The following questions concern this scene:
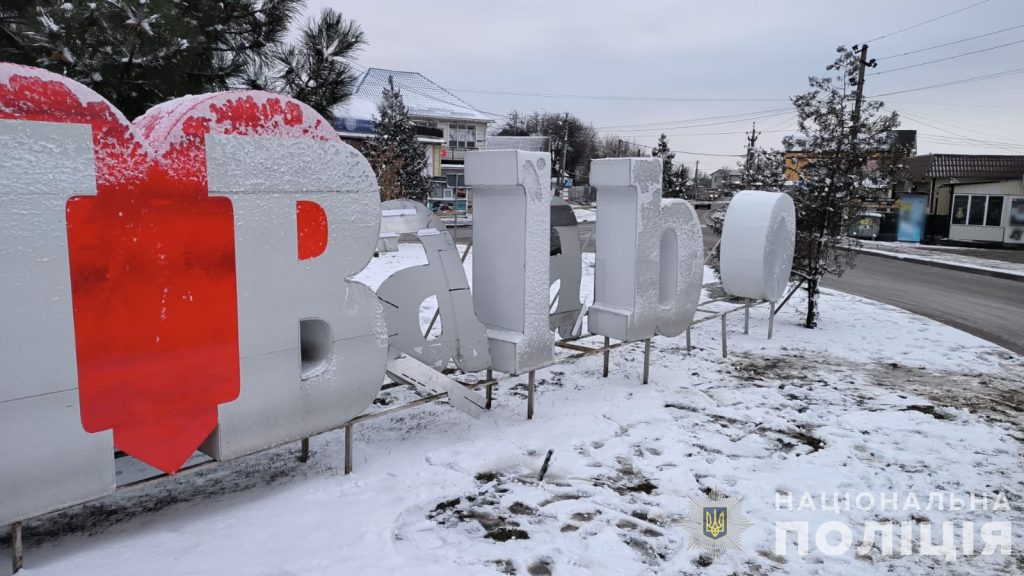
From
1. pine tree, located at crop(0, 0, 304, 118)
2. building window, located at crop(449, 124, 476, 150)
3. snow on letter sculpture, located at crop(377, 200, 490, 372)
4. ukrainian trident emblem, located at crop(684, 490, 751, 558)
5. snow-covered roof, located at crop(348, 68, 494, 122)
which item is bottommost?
ukrainian trident emblem, located at crop(684, 490, 751, 558)

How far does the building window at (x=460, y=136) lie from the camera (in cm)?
4691

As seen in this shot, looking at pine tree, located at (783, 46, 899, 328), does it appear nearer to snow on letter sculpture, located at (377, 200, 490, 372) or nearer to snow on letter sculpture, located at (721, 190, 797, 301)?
snow on letter sculpture, located at (721, 190, 797, 301)

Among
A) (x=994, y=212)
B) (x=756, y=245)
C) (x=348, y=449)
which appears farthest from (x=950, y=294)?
(x=994, y=212)

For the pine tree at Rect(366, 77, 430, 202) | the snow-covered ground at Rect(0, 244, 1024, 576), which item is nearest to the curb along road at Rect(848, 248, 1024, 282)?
the snow-covered ground at Rect(0, 244, 1024, 576)

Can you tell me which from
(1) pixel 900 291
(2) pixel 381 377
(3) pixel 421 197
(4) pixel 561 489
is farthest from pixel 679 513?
(3) pixel 421 197

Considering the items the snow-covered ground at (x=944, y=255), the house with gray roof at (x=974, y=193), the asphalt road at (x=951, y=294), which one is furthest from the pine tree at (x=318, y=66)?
the house with gray roof at (x=974, y=193)

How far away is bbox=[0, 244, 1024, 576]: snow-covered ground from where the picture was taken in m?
3.50

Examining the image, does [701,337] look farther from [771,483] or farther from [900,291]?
[900,291]

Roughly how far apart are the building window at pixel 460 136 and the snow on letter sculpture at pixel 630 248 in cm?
4138

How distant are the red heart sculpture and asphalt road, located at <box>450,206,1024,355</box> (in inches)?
220

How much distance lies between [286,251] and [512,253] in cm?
198

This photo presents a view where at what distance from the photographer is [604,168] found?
6.52 m

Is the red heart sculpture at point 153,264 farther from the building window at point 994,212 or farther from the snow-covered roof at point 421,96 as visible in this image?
the snow-covered roof at point 421,96

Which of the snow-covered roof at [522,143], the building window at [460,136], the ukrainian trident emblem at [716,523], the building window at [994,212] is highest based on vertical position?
the building window at [460,136]
